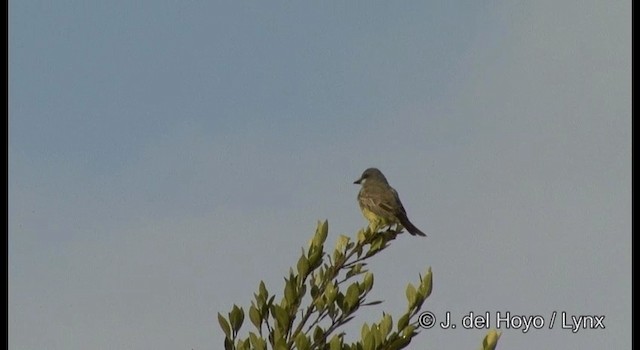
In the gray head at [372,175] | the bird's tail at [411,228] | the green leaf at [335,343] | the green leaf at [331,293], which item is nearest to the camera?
the green leaf at [335,343]

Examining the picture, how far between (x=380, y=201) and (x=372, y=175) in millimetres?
967

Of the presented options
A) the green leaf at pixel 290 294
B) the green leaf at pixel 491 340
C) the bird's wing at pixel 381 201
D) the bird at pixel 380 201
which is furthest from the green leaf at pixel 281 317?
the bird's wing at pixel 381 201

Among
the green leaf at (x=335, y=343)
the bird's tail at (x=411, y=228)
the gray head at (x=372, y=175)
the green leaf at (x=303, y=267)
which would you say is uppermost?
the gray head at (x=372, y=175)

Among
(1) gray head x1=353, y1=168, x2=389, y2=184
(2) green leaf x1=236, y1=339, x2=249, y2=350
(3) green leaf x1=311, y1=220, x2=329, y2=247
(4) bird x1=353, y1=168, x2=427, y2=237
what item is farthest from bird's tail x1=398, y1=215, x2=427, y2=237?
(2) green leaf x1=236, y1=339, x2=249, y2=350

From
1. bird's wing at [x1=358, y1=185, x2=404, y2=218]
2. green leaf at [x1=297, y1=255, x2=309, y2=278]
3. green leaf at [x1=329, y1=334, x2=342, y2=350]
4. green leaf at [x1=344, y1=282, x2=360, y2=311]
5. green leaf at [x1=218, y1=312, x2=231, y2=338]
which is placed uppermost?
bird's wing at [x1=358, y1=185, x2=404, y2=218]

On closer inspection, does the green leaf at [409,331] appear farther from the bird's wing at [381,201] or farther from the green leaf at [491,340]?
the bird's wing at [381,201]

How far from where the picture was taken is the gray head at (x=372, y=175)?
12538 millimetres

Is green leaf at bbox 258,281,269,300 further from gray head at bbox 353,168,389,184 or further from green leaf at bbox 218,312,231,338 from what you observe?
gray head at bbox 353,168,389,184

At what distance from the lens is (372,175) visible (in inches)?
498

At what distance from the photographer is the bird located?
11.2m

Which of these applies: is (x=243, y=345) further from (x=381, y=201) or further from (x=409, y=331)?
(x=381, y=201)

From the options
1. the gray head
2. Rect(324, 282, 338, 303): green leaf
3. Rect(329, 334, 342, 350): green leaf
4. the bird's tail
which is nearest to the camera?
Rect(329, 334, 342, 350): green leaf

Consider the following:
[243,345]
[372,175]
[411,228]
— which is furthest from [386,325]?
[372,175]
